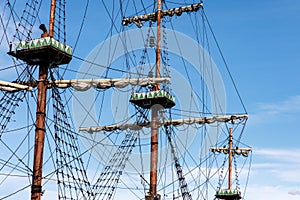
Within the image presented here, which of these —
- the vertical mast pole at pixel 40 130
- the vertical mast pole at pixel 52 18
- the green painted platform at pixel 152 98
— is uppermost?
the green painted platform at pixel 152 98

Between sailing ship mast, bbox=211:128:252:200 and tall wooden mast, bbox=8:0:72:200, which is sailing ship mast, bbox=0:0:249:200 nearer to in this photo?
tall wooden mast, bbox=8:0:72:200

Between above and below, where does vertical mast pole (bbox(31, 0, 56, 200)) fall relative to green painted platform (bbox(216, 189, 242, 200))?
below

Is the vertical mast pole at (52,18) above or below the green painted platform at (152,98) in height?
below

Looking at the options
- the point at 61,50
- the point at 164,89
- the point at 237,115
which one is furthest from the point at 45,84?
the point at 237,115

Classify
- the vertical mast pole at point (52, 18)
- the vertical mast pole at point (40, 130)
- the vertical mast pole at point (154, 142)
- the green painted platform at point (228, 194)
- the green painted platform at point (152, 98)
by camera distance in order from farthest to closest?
the green painted platform at point (228, 194), the green painted platform at point (152, 98), the vertical mast pole at point (154, 142), the vertical mast pole at point (52, 18), the vertical mast pole at point (40, 130)

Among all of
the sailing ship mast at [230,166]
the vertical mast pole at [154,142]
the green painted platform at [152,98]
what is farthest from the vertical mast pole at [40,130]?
the sailing ship mast at [230,166]

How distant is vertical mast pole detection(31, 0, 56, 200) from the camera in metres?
23.5

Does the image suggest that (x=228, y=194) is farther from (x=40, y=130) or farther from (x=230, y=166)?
(x=40, y=130)

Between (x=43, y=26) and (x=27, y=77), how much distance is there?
2.77 meters

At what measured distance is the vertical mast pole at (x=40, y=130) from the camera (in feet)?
77.1

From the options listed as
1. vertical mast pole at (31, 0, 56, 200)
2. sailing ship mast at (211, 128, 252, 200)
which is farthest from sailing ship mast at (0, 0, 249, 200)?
sailing ship mast at (211, 128, 252, 200)

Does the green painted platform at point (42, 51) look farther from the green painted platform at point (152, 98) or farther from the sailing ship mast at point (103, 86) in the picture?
the green painted platform at point (152, 98)

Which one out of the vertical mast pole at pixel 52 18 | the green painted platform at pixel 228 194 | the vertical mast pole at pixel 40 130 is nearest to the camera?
the vertical mast pole at pixel 40 130

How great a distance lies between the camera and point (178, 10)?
42.8m
